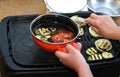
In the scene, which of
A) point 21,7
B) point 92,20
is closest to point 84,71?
point 92,20

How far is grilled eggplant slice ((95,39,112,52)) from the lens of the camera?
31.6 inches

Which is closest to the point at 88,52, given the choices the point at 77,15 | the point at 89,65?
the point at 89,65

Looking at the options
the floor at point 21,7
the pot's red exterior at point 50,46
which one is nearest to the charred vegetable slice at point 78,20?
the pot's red exterior at point 50,46

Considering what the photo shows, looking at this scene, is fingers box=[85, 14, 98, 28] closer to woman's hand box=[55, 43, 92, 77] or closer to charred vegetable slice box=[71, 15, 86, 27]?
charred vegetable slice box=[71, 15, 86, 27]

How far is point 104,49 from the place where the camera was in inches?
31.7

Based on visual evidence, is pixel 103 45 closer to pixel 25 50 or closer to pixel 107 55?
pixel 107 55

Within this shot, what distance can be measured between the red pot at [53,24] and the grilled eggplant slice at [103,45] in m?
0.09

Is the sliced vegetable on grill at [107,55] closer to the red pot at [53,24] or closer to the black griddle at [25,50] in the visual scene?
the black griddle at [25,50]

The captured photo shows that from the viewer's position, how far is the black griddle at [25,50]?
731 mm

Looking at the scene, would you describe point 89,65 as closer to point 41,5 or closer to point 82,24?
point 82,24

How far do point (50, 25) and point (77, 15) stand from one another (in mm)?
128

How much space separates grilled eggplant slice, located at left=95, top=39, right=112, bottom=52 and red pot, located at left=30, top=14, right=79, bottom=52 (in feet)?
0.30

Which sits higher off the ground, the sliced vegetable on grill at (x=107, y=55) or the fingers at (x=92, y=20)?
the fingers at (x=92, y=20)

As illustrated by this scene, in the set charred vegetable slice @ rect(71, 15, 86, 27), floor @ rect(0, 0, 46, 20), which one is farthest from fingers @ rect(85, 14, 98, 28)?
floor @ rect(0, 0, 46, 20)
